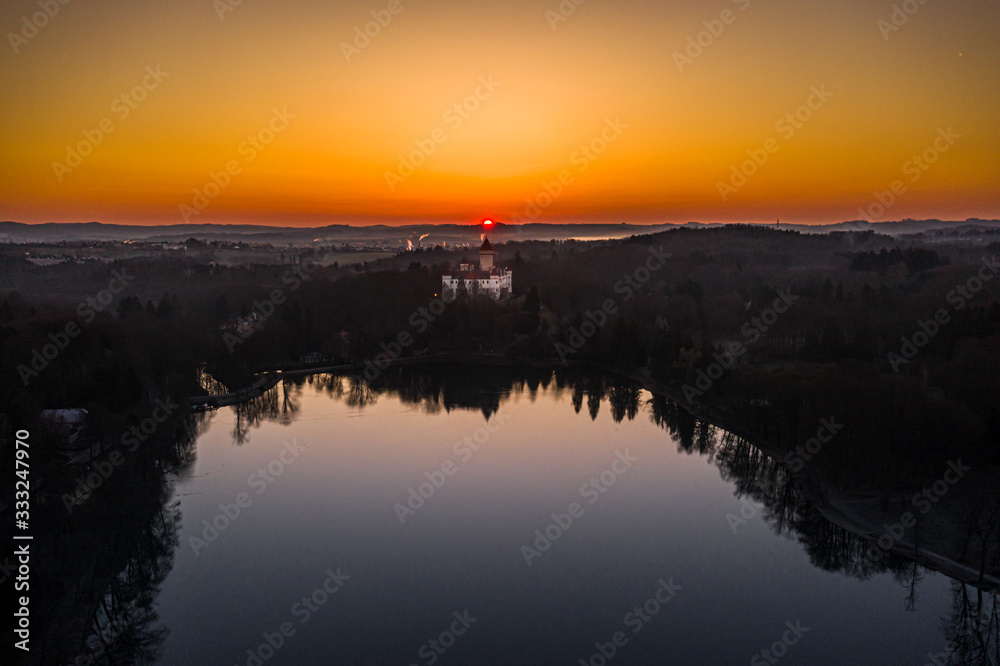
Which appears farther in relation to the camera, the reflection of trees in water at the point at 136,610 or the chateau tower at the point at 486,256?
the chateau tower at the point at 486,256

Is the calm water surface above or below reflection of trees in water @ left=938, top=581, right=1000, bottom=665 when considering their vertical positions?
below

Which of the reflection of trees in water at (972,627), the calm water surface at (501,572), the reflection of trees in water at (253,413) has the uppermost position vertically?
the reflection of trees in water at (972,627)

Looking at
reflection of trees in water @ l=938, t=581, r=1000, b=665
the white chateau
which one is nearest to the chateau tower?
the white chateau

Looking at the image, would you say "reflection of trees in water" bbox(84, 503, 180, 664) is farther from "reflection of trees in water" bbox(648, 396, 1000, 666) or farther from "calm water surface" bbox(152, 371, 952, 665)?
"reflection of trees in water" bbox(648, 396, 1000, 666)

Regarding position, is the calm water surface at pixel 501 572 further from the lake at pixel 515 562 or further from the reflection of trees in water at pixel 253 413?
the reflection of trees in water at pixel 253 413

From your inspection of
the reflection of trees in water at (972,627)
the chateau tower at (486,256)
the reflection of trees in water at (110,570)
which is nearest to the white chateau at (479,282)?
the chateau tower at (486,256)

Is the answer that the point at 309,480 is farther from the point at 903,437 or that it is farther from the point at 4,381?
the point at 903,437

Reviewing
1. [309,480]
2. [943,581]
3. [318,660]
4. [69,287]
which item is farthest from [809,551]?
[69,287]
